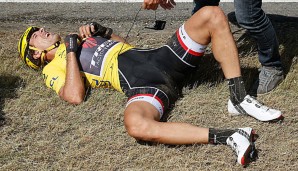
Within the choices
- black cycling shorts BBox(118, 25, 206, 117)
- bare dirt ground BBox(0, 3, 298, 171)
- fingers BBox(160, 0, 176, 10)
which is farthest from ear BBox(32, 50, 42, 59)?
fingers BBox(160, 0, 176, 10)

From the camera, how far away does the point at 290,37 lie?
548cm

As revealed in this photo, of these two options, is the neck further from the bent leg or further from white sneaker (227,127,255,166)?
white sneaker (227,127,255,166)

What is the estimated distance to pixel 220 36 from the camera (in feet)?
13.2

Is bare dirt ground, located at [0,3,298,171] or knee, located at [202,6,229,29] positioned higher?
knee, located at [202,6,229,29]

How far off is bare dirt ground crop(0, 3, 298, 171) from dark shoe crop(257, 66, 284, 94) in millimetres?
68

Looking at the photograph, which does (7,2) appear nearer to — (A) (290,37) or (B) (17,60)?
(B) (17,60)

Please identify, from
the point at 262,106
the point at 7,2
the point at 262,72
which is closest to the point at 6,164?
the point at 262,106

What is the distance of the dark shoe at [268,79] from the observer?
4.35m

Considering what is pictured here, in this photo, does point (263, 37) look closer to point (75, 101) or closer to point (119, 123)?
point (119, 123)

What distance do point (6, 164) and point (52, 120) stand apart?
717 mm

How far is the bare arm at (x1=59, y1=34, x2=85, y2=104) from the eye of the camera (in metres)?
4.27

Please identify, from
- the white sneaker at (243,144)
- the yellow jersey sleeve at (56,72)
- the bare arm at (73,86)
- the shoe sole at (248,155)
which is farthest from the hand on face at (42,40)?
the shoe sole at (248,155)

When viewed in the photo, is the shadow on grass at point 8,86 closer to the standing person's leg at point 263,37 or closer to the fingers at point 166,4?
the fingers at point 166,4

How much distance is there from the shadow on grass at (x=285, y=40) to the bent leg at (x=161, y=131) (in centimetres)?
155
